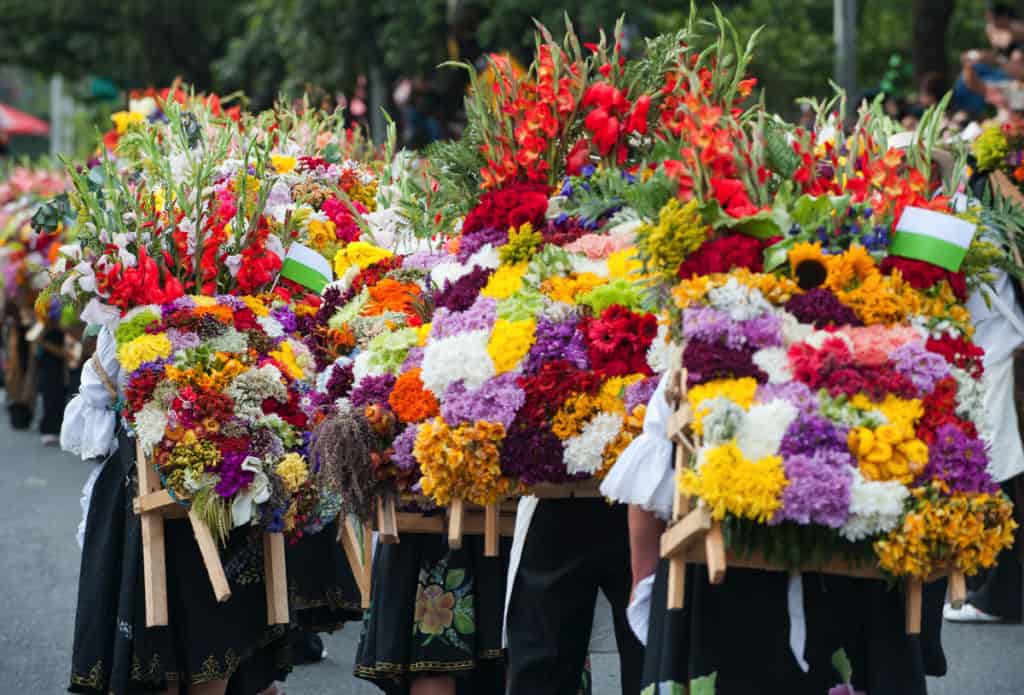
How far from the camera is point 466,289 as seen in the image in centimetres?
573

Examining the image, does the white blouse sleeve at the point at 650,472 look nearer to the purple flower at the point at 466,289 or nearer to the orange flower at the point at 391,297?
the purple flower at the point at 466,289

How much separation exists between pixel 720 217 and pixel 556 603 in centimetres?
146

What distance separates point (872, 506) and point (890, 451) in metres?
0.14

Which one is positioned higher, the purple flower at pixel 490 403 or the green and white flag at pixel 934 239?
the green and white flag at pixel 934 239

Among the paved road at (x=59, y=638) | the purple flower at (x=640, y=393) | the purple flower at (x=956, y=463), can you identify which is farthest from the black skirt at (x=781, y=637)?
the paved road at (x=59, y=638)

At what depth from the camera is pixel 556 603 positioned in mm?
5426

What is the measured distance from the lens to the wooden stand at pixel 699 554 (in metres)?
4.26

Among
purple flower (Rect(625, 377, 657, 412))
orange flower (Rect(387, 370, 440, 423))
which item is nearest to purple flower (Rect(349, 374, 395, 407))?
orange flower (Rect(387, 370, 440, 423))

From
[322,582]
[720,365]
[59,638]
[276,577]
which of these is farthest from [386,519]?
[59,638]

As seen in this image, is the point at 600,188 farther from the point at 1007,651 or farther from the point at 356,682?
the point at 1007,651

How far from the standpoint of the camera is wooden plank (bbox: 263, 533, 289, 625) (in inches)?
235

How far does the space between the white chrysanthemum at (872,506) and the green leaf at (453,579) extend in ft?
6.61

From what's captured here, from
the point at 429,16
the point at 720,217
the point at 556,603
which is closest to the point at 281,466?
the point at 556,603

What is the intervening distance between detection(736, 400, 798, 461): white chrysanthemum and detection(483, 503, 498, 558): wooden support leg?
1443mm
